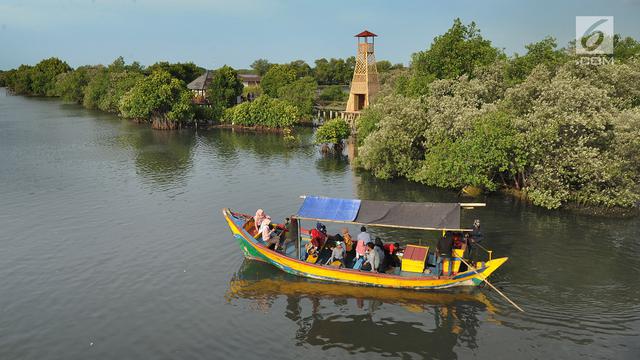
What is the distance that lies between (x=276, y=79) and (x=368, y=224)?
275ft

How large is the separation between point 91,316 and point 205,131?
210ft

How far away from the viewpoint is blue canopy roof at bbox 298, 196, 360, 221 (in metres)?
25.8

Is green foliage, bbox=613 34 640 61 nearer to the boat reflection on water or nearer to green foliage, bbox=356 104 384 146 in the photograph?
green foliage, bbox=356 104 384 146

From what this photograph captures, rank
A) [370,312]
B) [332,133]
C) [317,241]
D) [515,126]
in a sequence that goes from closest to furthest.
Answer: [370,312]
[317,241]
[515,126]
[332,133]

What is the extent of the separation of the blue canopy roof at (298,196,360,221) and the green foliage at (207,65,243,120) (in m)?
67.2

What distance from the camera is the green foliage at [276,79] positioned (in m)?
104

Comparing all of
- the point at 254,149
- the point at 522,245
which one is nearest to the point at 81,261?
the point at 522,245

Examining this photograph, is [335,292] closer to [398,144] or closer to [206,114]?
[398,144]

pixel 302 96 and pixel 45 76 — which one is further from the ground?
pixel 45 76

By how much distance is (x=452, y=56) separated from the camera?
2274 inches

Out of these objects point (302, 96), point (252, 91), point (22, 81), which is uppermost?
point (22, 81)

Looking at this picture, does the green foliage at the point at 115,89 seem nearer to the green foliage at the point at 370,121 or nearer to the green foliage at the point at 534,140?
the green foliage at the point at 370,121

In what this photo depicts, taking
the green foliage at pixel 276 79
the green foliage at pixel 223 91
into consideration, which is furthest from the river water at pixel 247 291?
the green foliage at pixel 276 79

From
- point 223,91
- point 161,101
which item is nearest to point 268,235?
point 161,101
